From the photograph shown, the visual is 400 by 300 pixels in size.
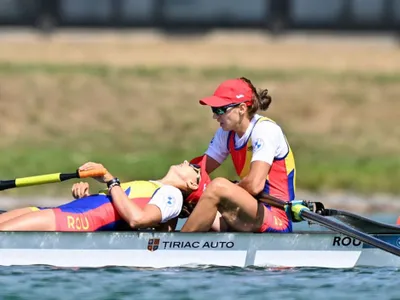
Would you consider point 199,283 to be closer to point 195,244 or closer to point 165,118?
point 195,244

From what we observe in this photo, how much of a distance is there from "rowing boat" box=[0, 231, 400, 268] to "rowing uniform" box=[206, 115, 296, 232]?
30cm

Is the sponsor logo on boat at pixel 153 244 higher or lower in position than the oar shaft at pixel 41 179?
lower

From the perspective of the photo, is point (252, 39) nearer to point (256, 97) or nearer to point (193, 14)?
point (193, 14)

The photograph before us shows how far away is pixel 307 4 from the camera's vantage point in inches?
1704

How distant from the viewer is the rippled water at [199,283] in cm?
1188

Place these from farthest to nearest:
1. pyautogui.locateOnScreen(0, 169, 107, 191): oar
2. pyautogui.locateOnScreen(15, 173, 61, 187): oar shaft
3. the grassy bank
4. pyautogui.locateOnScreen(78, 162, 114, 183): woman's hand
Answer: the grassy bank < pyautogui.locateOnScreen(15, 173, 61, 187): oar shaft < pyautogui.locateOnScreen(0, 169, 107, 191): oar < pyautogui.locateOnScreen(78, 162, 114, 183): woman's hand

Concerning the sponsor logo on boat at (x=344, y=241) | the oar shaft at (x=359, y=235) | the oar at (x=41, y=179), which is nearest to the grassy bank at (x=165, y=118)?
the oar at (x=41, y=179)

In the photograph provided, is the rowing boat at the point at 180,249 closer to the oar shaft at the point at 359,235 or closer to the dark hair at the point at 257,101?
the oar shaft at the point at 359,235

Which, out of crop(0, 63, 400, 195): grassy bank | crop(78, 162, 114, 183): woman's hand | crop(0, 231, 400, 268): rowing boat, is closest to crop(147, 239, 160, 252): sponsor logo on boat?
crop(0, 231, 400, 268): rowing boat

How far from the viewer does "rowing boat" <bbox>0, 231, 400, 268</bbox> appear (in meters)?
12.6

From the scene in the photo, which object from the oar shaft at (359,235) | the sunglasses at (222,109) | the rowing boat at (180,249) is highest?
the sunglasses at (222,109)

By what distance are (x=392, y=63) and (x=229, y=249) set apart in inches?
932

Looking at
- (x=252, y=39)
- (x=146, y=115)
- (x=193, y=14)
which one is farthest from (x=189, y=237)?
(x=193, y=14)

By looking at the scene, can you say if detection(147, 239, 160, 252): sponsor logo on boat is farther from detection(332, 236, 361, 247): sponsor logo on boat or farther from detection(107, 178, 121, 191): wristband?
detection(332, 236, 361, 247): sponsor logo on boat
